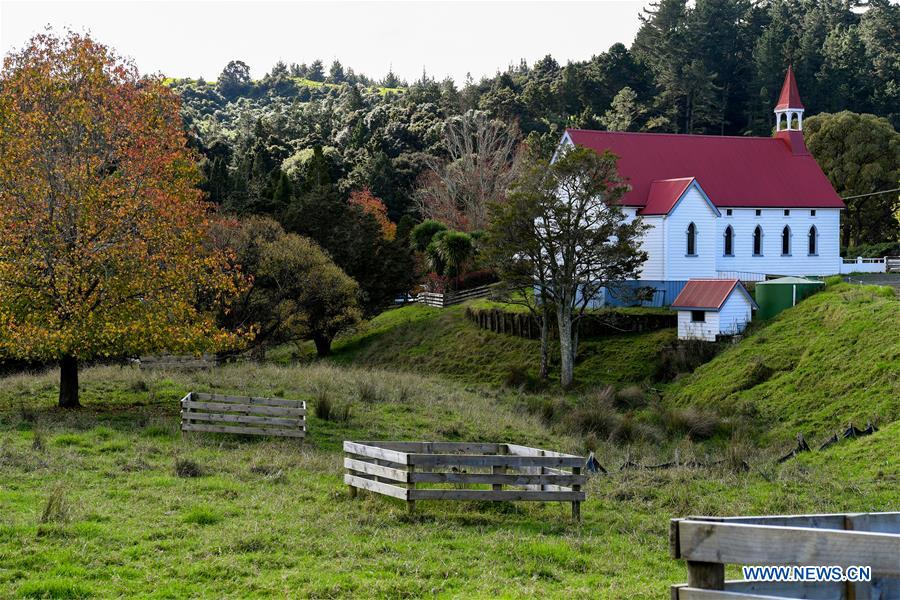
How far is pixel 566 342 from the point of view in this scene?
1836 inches

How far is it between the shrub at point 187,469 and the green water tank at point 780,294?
1401 inches

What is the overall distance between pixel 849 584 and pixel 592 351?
43.9 metres

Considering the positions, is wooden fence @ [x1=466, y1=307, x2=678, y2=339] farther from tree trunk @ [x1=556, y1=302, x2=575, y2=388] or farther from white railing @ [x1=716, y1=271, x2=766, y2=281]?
white railing @ [x1=716, y1=271, x2=766, y2=281]

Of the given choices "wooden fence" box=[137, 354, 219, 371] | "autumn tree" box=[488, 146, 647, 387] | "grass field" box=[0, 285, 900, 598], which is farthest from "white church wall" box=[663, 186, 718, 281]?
"wooden fence" box=[137, 354, 219, 371]

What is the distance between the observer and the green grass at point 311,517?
35.6 feet

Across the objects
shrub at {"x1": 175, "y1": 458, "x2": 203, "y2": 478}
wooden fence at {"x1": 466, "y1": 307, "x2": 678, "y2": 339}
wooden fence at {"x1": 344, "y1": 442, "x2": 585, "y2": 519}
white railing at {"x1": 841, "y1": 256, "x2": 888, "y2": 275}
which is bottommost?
shrub at {"x1": 175, "y1": 458, "x2": 203, "y2": 478}

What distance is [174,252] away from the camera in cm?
2725

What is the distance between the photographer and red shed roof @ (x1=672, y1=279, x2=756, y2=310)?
46.3 metres

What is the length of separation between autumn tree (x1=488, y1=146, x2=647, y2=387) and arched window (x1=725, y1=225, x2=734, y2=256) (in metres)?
12.1

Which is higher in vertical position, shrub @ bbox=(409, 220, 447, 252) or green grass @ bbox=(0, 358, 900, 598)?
shrub @ bbox=(409, 220, 447, 252)

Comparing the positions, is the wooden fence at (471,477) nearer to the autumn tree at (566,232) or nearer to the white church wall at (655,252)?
the autumn tree at (566,232)

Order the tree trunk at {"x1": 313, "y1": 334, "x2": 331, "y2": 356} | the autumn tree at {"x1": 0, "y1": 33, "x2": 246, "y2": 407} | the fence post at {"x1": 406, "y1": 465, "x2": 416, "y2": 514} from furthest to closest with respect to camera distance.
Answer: the tree trunk at {"x1": 313, "y1": 334, "x2": 331, "y2": 356}
the autumn tree at {"x1": 0, "y1": 33, "x2": 246, "y2": 407}
the fence post at {"x1": 406, "y1": 465, "x2": 416, "y2": 514}

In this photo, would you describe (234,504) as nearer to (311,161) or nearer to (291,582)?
(291,582)

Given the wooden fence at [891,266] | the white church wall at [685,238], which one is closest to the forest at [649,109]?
the wooden fence at [891,266]
